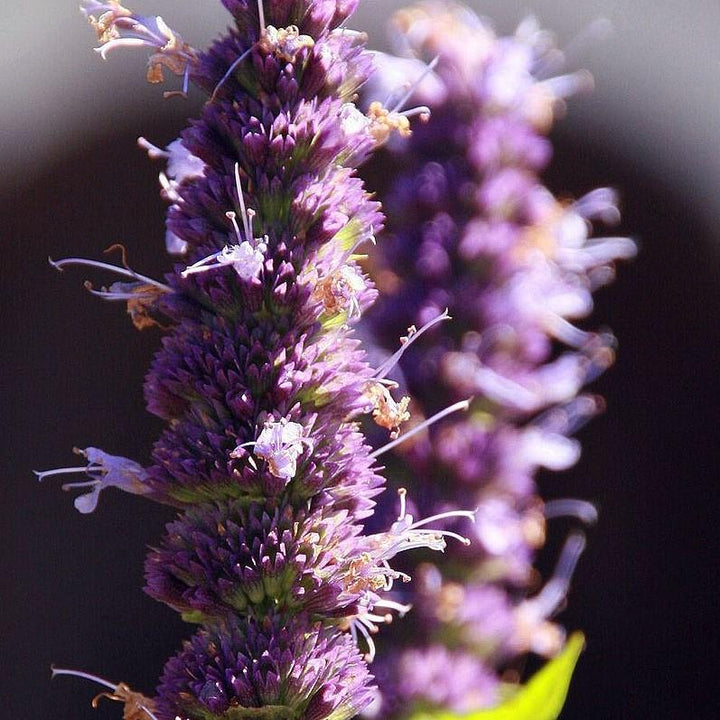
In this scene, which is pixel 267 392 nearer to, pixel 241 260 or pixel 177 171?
pixel 241 260

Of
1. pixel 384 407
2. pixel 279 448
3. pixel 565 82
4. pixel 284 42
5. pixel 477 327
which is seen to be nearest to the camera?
pixel 279 448

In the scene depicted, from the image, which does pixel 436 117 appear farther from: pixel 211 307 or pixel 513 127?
pixel 211 307

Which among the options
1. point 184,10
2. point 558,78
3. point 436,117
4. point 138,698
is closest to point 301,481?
point 138,698

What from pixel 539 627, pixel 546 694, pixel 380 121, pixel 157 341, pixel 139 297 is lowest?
pixel 157 341

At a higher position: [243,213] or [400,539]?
[243,213]

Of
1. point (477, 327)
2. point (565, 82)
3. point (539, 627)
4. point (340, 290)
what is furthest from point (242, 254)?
point (565, 82)

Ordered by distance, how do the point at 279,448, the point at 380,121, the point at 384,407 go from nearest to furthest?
the point at 279,448 < the point at 384,407 < the point at 380,121
